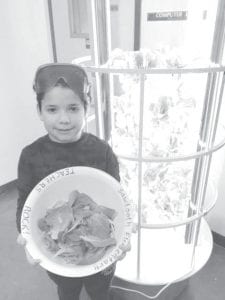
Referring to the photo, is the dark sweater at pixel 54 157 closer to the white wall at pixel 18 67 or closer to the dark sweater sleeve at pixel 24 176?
the dark sweater sleeve at pixel 24 176

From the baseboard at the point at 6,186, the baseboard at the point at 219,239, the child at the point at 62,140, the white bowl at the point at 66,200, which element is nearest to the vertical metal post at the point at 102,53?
the child at the point at 62,140

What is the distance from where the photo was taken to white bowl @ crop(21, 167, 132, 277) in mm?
602

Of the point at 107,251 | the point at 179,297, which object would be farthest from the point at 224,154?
the point at 107,251

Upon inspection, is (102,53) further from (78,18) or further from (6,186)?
(6,186)

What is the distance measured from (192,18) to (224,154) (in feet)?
→ 1.78

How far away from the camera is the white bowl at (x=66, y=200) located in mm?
602

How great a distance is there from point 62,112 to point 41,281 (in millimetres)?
924

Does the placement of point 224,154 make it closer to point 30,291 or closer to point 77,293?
point 77,293

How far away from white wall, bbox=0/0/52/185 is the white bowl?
47.7 inches

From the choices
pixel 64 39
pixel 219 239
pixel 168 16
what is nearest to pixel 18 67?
pixel 64 39

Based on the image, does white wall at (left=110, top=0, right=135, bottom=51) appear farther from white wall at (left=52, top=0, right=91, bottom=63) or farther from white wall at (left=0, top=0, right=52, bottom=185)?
white wall at (left=0, top=0, right=52, bottom=185)

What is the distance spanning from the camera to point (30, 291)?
116 cm

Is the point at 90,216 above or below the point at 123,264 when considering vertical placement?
above

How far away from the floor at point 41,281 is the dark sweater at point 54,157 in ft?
2.14
